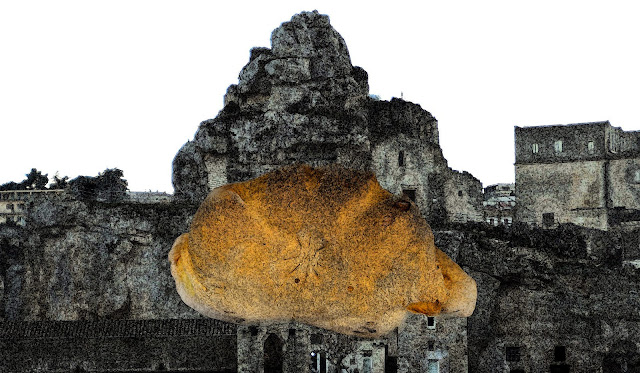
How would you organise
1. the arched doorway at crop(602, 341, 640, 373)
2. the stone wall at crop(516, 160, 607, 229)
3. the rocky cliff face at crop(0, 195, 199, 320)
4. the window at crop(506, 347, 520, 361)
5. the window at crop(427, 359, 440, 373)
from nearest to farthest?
the window at crop(427, 359, 440, 373)
the arched doorway at crop(602, 341, 640, 373)
the window at crop(506, 347, 520, 361)
the rocky cliff face at crop(0, 195, 199, 320)
the stone wall at crop(516, 160, 607, 229)

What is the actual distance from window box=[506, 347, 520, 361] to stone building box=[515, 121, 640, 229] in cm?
837

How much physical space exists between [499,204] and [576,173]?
5103mm

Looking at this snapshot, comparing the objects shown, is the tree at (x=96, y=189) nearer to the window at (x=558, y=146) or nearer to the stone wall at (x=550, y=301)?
the stone wall at (x=550, y=301)

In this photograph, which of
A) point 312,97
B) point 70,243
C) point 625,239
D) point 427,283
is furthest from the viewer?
point 625,239

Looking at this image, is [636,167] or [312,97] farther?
[636,167]

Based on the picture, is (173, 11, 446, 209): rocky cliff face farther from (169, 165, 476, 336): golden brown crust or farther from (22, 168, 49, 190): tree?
(22, 168, 49, 190): tree

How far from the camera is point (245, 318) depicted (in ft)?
14.0

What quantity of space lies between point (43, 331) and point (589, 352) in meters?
22.5

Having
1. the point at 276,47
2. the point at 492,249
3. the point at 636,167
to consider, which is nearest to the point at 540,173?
→ the point at 636,167

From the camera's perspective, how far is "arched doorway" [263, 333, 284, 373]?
107ft

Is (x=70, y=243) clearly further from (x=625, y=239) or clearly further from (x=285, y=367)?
(x=625, y=239)

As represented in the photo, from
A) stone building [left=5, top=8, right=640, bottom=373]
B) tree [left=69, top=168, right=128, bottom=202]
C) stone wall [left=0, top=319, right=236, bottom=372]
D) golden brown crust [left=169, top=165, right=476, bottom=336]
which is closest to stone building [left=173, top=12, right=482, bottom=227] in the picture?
golden brown crust [left=169, top=165, right=476, bottom=336]

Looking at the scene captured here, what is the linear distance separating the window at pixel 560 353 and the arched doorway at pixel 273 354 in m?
11.5

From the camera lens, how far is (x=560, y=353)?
35688 millimetres
